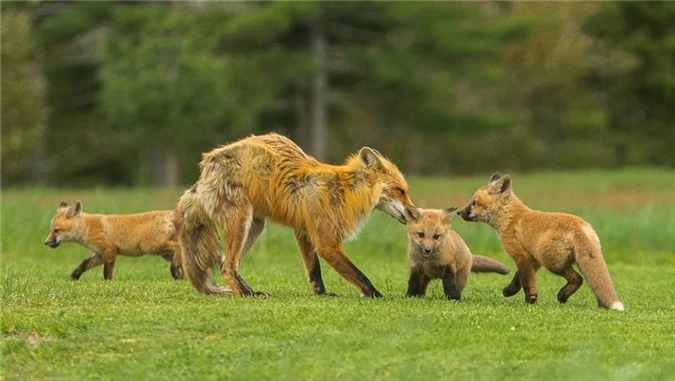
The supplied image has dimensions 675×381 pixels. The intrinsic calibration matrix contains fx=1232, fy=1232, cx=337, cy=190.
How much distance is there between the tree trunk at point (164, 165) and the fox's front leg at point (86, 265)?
29.5 meters

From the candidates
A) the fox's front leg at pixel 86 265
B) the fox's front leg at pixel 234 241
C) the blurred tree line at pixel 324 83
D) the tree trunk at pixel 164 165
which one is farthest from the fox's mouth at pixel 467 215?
the tree trunk at pixel 164 165

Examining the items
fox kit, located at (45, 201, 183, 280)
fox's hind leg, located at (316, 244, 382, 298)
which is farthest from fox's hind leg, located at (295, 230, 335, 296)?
fox kit, located at (45, 201, 183, 280)

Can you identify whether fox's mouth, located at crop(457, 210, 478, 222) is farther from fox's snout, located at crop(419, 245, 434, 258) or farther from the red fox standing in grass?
fox's snout, located at crop(419, 245, 434, 258)

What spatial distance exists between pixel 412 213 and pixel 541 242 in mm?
1212

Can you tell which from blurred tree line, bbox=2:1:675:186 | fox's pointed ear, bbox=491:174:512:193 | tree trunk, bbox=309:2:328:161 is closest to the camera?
fox's pointed ear, bbox=491:174:512:193

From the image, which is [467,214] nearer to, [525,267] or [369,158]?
[525,267]

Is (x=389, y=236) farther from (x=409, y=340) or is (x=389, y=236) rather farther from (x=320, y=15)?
(x=320, y=15)

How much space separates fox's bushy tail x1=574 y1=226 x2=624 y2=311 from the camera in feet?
35.3

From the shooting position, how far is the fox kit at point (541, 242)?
10.8m

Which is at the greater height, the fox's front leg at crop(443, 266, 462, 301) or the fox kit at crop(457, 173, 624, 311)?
the fox kit at crop(457, 173, 624, 311)

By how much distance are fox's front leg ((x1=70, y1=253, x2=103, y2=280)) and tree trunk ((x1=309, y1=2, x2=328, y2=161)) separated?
2811 cm

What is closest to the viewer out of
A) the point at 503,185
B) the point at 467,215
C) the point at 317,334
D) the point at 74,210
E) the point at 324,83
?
the point at 317,334

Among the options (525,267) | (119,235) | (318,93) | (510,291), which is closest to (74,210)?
(119,235)

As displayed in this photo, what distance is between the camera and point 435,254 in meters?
11.4
